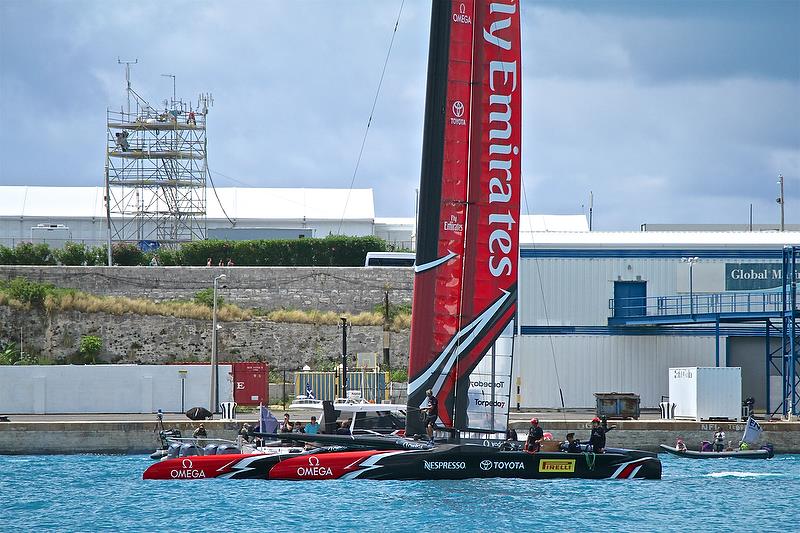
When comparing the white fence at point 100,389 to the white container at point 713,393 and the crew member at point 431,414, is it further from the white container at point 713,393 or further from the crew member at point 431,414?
the crew member at point 431,414

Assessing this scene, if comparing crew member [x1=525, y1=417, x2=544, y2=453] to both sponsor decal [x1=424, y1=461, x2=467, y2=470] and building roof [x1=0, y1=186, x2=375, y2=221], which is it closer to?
sponsor decal [x1=424, y1=461, x2=467, y2=470]

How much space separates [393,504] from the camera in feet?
90.9

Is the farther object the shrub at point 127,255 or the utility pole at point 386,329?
the shrub at point 127,255

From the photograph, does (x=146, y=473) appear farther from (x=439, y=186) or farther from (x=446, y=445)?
(x=439, y=186)

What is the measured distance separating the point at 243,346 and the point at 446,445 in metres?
28.8

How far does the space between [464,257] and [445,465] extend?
17.3 feet

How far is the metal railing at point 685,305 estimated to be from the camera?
162 ft

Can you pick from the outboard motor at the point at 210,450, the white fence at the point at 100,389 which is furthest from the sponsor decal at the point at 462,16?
the white fence at the point at 100,389

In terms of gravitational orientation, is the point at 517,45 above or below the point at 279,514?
above

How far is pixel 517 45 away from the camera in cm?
3102

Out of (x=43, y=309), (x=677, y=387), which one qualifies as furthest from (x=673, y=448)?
(x=43, y=309)

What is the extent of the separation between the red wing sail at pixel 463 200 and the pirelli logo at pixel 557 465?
2243 millimetres

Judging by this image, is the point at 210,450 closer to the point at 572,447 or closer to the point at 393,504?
the point at 393,504

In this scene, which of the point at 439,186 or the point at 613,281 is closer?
the point at 439,186
